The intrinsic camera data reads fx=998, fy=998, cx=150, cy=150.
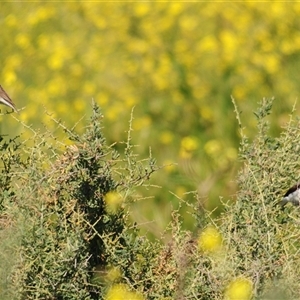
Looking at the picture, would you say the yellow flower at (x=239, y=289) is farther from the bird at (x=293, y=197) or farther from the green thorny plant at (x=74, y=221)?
the bird at (x=293, y=197)

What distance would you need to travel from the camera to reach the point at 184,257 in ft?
12.4

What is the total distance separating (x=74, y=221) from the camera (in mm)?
3768

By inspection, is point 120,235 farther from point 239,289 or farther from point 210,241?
point 239,289

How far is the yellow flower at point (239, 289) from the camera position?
3299 mm

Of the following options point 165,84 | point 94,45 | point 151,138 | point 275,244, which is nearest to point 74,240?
point 275,244

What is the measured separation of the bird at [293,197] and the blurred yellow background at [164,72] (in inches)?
116

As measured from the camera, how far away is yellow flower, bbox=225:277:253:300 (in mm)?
3299

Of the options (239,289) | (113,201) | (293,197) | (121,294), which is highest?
(293,197)

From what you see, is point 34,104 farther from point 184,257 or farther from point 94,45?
point 184,257

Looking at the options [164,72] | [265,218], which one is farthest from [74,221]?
[164,72]

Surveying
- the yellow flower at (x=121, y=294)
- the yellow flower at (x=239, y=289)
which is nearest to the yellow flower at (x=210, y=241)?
the yellow flower at (x=239, y=289)

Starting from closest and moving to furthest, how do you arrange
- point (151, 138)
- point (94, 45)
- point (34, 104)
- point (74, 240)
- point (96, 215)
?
1. point (74, 240)
2. point (96, 215)
3. point (151, 138)
4. point (34, 104)
5. point (94, 45)

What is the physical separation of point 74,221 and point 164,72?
528 centimetres

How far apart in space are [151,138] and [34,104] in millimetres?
1294
